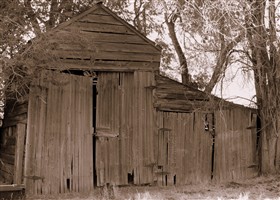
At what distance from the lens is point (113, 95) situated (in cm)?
1150

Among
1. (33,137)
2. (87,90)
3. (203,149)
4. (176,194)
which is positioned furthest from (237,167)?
(33,137)

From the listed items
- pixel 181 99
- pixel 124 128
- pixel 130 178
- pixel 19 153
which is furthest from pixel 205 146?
pixel 19 153

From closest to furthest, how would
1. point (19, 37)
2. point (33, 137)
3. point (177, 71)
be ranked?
point (19, 37) < point (33, 137) < point (177, 71)

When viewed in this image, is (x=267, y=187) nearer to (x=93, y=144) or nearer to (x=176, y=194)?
(x=176, y=194)

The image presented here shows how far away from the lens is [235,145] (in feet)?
43.1

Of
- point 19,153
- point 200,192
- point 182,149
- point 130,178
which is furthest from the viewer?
point 182,149

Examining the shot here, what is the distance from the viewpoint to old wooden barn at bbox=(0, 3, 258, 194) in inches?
418

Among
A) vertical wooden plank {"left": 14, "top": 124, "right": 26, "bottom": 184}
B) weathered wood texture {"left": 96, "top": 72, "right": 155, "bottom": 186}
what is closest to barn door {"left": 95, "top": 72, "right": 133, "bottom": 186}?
weathered wood texture {"left": 96, "top": 72, "right": 155, "bottom": 186}

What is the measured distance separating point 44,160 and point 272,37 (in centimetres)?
743

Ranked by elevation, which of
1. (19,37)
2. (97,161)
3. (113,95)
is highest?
(19,37)

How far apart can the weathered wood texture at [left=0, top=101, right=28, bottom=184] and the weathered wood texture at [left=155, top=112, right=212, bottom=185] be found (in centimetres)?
370

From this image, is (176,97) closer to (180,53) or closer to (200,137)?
(200,137)

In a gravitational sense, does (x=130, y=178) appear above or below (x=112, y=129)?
below

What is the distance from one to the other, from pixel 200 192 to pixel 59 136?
391cm
